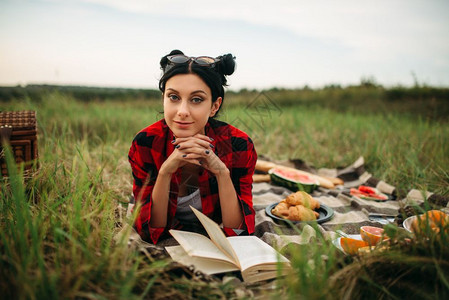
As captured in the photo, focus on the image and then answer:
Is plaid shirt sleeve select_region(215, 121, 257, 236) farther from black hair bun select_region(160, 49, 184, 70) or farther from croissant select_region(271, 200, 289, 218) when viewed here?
black hair bun select_region(160, 49, 184, 70)

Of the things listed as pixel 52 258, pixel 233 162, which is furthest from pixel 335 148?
pixel 52 258

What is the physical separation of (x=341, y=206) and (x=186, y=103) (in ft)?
7.43

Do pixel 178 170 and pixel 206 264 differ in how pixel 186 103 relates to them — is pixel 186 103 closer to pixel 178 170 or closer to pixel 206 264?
pixel 178 170

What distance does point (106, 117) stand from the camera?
6180mm

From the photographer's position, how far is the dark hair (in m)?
2.02

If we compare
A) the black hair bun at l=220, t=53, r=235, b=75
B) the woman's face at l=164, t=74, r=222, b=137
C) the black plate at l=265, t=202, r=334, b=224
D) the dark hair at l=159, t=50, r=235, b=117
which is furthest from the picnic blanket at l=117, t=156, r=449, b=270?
the black hair bun at l=220, t=53, r=235, b=75

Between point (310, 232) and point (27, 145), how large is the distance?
2553mm

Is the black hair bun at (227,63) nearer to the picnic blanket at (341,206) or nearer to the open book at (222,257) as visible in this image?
the open book at (222,257)

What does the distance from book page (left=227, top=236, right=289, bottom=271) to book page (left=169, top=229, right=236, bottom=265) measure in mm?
93

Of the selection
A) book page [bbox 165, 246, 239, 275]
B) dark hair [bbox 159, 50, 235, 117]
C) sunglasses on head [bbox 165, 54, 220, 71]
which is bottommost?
book page [bbox 165, 246, 239, 275]

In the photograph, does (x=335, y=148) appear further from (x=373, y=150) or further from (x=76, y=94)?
(x=76, y=94)

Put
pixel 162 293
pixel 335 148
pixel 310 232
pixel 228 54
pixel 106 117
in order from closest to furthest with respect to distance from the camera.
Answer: pixel 162 293
pixel 228 54
pixel 310 232
pixel 335 148
pixel 106 117

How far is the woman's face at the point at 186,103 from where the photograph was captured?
78.3 inches

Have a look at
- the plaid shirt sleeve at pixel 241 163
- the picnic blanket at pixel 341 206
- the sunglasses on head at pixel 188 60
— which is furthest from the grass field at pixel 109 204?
the sunglasses on head at pixel 188 60
